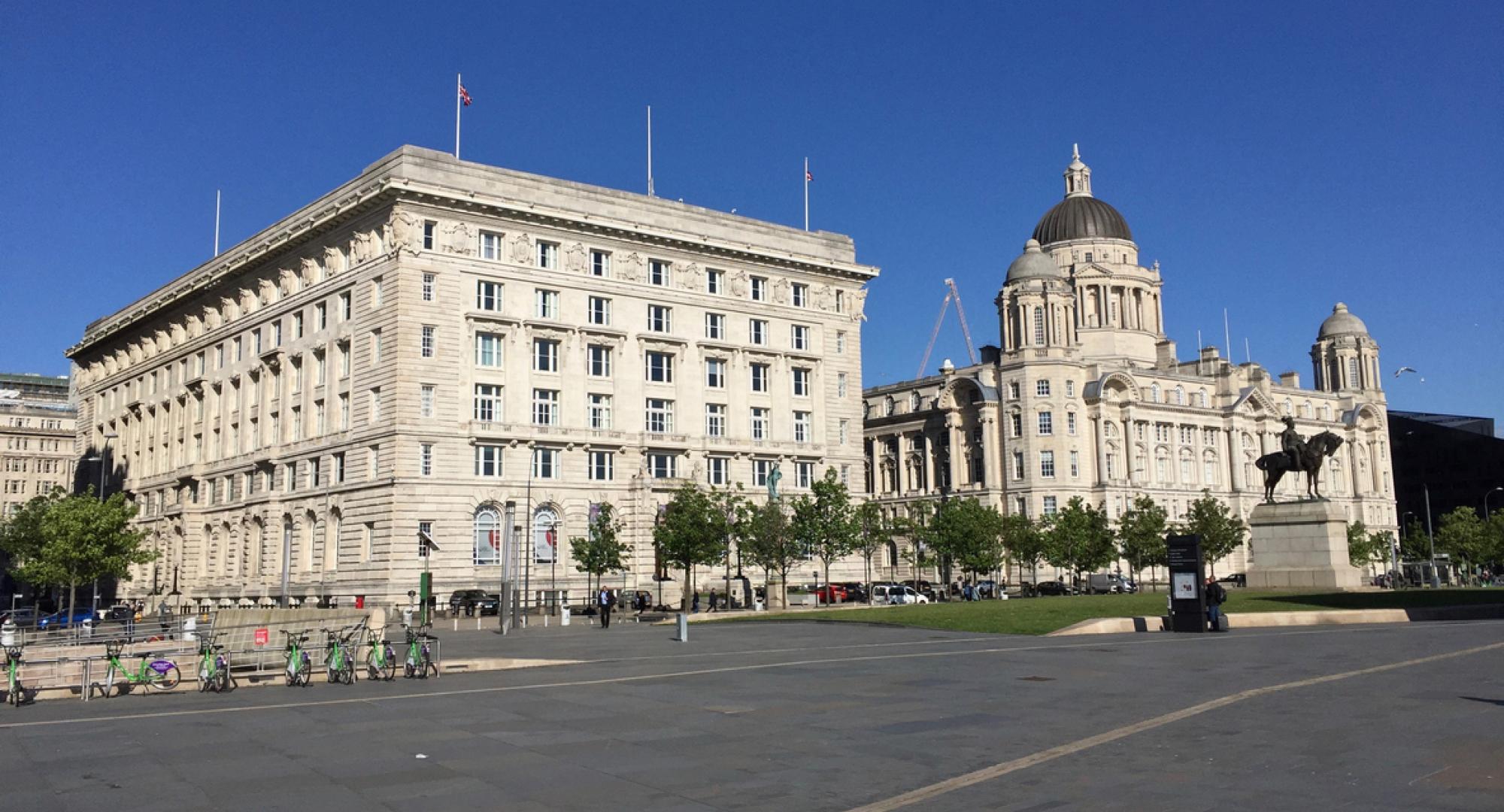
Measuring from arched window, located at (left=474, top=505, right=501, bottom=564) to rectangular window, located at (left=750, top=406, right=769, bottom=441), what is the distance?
19.9 metres

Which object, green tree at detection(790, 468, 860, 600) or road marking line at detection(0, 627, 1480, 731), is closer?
road marking line at detection(0, 627, 1480, 731)

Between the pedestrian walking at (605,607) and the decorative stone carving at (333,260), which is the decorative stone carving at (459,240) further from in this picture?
the pedestrian walking at (605,607)

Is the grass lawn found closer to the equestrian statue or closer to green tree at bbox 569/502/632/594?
the equestrian statue

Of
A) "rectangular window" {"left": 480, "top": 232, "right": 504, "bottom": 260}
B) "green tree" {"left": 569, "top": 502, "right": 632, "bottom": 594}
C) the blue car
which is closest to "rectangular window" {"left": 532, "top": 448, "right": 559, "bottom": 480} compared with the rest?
"green tree" {"left": 569, "top": 502, "right": 632, "bottom": 594}

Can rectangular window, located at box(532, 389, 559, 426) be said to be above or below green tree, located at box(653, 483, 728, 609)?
above

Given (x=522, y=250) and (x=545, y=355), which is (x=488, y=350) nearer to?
(x=545, y=355)

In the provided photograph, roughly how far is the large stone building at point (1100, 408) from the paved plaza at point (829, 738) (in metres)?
86.6

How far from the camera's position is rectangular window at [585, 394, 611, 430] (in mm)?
77688

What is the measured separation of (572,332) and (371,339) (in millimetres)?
12092

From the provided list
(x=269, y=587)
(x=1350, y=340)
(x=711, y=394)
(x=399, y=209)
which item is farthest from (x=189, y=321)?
(x=1350, y=340)

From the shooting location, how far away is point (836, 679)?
82.4 ft

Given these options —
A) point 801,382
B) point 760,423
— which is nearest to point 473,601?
point 760,423

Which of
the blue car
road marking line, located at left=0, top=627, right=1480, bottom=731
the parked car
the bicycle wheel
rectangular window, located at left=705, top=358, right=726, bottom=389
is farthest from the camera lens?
the parked car

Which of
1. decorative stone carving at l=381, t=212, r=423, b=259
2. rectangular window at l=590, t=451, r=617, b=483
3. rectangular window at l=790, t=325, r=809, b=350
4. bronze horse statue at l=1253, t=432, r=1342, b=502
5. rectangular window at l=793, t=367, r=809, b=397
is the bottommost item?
bronze horse statue at l=1253, t=432, r=1342, b=502
